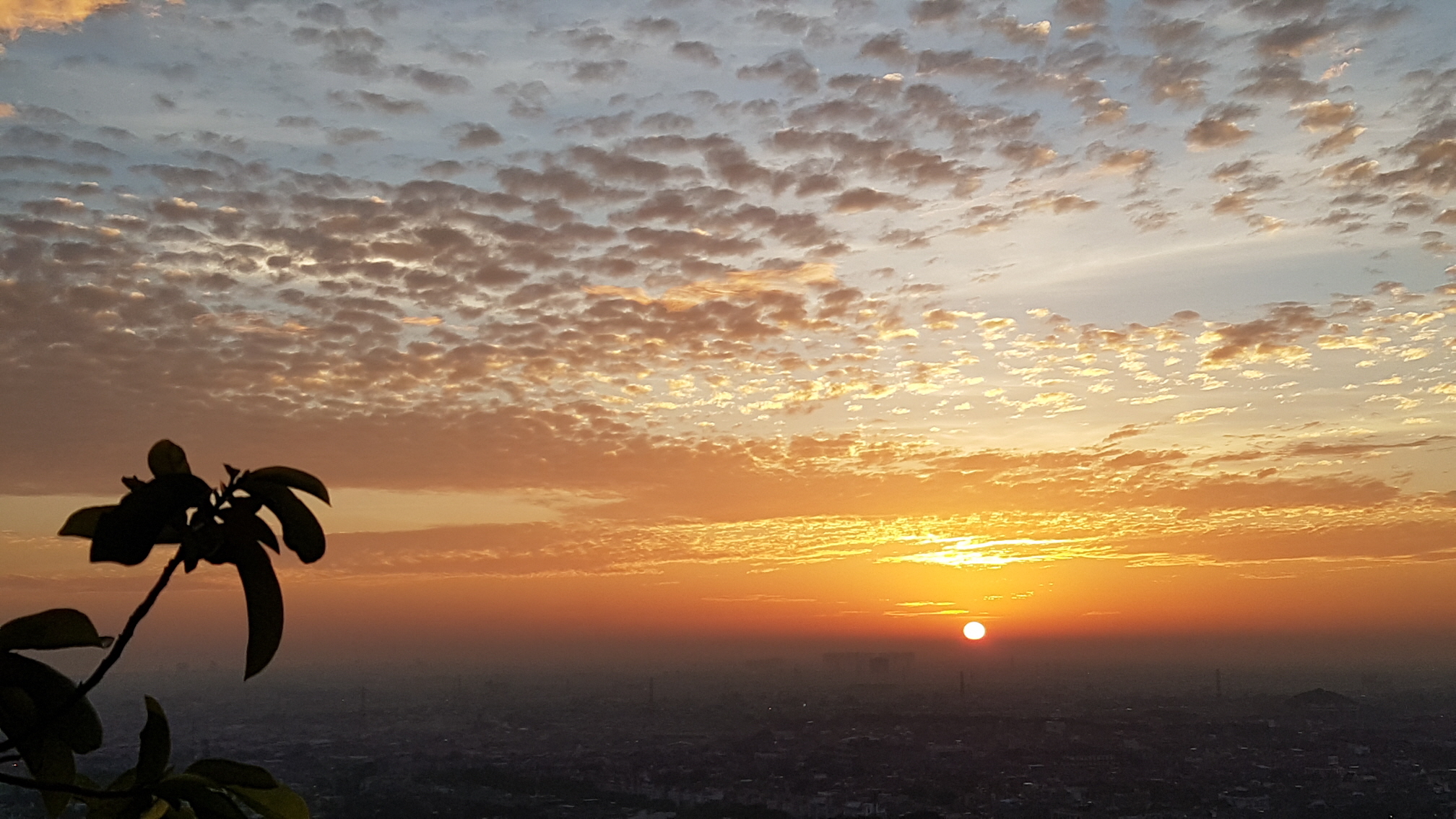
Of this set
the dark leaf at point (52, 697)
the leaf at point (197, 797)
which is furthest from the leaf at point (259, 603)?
the dark leaf at point (52, 697)

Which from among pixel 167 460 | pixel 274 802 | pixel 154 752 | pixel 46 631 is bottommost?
pixel 274 802

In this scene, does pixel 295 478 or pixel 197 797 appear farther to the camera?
pixel 197 797

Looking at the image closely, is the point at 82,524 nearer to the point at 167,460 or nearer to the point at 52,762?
the point at 167,460

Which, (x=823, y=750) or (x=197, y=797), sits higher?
(x=197, y=797)

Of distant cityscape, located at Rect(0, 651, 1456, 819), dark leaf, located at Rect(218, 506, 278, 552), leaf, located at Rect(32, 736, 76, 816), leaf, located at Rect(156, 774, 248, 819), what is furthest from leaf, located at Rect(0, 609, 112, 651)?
distant cityscape, located at Rect(0, 651, 1456, 819)

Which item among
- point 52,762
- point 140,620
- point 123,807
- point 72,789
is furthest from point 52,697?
point 140,620

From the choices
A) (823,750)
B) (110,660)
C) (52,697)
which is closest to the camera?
(110,660)

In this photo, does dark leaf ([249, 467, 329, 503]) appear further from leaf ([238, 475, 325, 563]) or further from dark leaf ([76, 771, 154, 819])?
dark leaf ([76, 771, 154, 819])

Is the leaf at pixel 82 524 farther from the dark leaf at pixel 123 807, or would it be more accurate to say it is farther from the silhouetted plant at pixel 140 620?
the dark leaf at pixel 123 807
